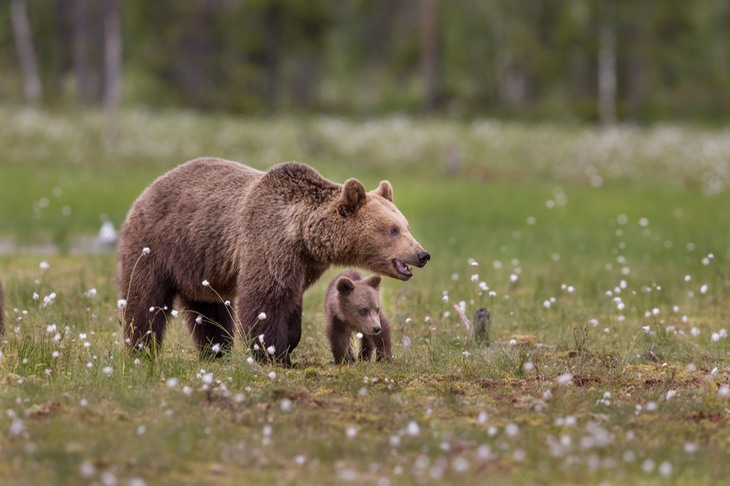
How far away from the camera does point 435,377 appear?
29.1 ft

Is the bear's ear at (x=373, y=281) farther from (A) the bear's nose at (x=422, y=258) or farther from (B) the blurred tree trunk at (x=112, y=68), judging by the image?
(B) the blurred tree trunk at (x=112, y=68)

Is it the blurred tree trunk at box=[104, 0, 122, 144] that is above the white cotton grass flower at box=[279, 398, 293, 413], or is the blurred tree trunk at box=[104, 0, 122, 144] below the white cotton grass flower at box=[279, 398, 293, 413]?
above

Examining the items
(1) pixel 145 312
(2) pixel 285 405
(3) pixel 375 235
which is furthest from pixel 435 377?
(1) pixel 145 312

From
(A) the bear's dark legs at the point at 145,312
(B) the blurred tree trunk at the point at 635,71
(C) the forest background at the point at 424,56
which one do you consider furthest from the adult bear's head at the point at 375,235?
(B) the blurred tree trunk at the point at 635,71

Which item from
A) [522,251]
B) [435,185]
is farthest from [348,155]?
[522,251]

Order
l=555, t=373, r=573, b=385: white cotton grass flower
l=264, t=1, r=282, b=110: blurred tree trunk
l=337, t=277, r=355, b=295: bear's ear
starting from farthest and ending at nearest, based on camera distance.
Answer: l=264, t=1, r=282, b=110: blurred tree trunk
l=337, t=277, r=355, b=295: bear's ear
l=555, t=373, r=573, b=385: white cotton grass flower

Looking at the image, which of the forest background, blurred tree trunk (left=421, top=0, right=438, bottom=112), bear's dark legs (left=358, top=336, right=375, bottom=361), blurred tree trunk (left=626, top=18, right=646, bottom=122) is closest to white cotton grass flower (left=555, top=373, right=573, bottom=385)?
bear's dark legs (left=358, top=336, right=375, bottom=361)

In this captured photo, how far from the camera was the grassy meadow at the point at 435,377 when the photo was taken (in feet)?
20.9

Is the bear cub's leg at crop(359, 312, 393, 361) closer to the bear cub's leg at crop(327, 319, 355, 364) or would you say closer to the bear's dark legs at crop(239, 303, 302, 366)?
the bear cub's leg at crop(327, 319, 355, 364)

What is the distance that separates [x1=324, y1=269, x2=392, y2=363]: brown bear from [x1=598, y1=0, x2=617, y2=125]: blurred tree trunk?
148 ft

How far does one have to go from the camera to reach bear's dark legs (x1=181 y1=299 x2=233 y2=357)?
10.2 metres

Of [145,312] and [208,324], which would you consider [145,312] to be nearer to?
[145,312]

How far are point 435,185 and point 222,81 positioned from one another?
3412 cm

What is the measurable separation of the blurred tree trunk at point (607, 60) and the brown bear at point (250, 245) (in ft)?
150
